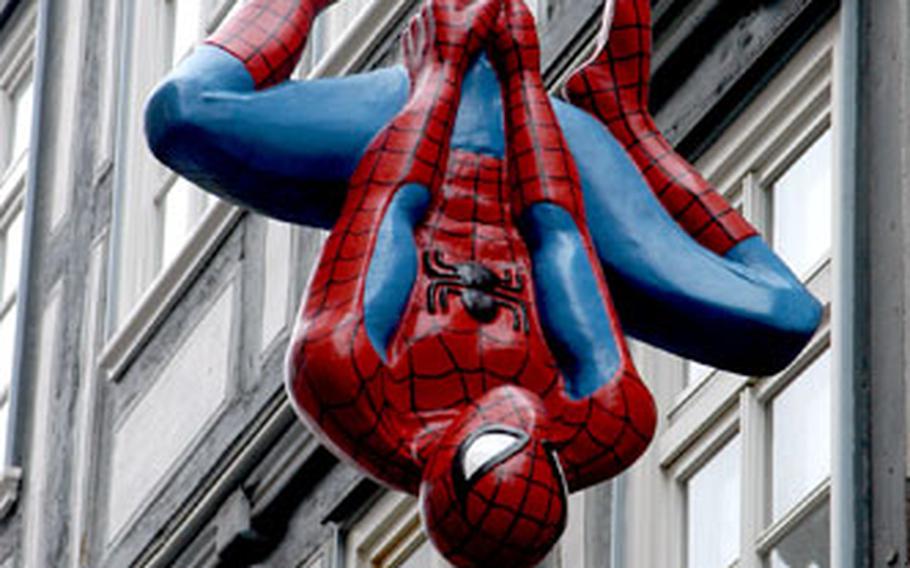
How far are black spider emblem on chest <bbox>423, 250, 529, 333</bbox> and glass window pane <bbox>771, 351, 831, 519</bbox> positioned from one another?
271 centimetres

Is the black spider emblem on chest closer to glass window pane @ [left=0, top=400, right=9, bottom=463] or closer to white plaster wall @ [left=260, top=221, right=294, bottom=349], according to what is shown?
white plaster wall @ [left=260, top=221, right=294, bottom=349]

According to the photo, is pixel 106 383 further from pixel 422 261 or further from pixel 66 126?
pixel 422 261

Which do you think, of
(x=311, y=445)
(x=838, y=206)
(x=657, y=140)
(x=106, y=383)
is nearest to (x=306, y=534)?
(x=311, y=445)

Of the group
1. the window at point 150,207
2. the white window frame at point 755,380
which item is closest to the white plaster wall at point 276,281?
the window at point 150,207

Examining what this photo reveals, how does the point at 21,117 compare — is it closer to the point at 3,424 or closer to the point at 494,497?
the point at 3,424

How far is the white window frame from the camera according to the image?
432 inches

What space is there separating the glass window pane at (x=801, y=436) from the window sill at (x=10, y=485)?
28.2ft

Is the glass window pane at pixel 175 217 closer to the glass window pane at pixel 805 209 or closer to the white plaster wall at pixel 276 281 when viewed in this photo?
the white plaster wall at pixel 276 281

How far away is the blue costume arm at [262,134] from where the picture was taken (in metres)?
8.38

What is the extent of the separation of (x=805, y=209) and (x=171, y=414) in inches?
236

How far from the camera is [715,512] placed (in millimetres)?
11414

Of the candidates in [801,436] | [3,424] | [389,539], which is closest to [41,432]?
[3,424]

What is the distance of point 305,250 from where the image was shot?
15477mm

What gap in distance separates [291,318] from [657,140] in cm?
664
